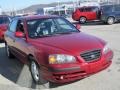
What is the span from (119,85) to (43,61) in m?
1.72

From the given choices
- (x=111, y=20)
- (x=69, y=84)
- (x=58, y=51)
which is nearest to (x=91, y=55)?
(x=58, y=51)

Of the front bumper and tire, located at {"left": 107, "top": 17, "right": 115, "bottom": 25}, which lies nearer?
the front bumper

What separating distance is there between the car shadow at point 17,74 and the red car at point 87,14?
20429mm

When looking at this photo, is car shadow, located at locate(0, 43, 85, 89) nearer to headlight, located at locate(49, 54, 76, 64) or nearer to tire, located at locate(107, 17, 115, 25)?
headlight, located at locate(49, 54, 76, 64)

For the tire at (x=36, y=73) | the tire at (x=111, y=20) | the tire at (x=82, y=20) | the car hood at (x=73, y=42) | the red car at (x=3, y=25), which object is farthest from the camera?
the tire at (x=82, y=20)

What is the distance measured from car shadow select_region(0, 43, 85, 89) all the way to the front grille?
1.03m

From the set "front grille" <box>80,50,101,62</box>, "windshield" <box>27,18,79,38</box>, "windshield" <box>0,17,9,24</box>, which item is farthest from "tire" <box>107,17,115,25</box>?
"front grille" <box>80,50,101,62</box>

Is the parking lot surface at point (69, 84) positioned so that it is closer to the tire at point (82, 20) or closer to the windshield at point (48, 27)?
the windshield at point (48, 27)

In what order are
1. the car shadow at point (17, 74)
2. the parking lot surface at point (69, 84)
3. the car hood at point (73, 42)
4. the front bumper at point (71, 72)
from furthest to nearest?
the car shadow at point (17, 74), the parking lot surface at point (69, 84), the car hood at point (73, 42), the front bumper at point (71, 72)

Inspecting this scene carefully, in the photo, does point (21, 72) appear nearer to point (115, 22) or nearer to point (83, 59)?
point (83, 59)

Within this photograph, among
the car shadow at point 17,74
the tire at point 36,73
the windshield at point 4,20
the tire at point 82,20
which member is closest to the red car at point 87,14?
the tire at point 82,20

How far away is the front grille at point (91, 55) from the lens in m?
5.94

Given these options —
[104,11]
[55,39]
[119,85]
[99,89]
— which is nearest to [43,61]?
[55,39]

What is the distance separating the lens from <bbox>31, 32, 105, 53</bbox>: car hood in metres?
6.09
